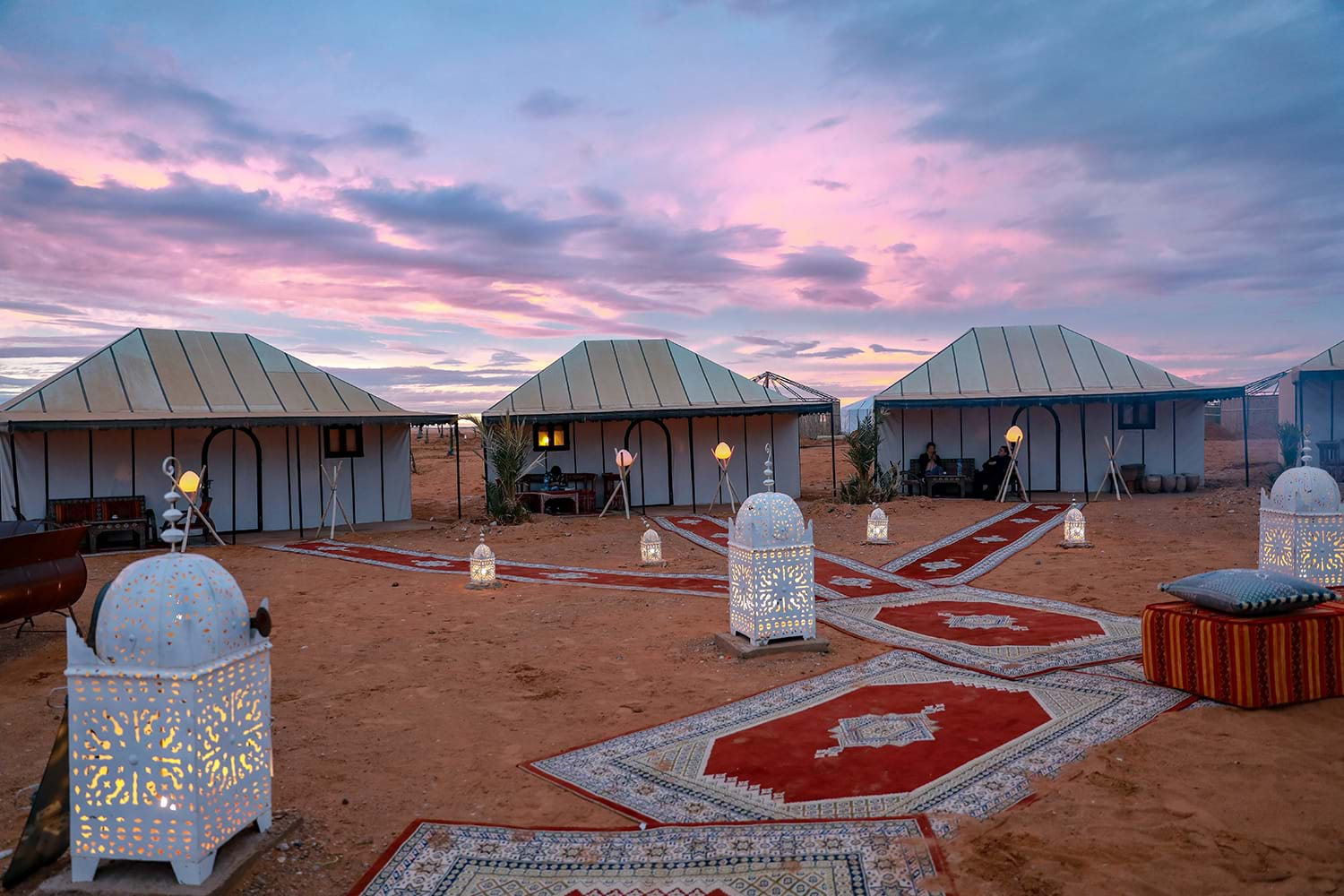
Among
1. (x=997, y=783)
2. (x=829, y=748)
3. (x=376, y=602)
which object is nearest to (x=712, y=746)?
(x=829, y=748)

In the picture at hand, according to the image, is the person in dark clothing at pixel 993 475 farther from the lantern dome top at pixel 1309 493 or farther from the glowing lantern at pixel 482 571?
the glowing lantern at pixel 482 571

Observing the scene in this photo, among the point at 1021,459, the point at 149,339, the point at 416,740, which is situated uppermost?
the point at 149,339

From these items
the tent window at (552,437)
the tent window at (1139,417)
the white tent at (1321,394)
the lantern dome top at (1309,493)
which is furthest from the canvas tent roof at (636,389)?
the lantern dome top at (1309,493)

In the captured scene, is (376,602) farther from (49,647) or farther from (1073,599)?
(1073,599)

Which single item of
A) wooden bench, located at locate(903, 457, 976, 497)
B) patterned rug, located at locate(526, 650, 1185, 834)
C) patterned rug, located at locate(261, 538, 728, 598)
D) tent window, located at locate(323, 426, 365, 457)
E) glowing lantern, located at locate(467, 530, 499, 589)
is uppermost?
tent window, located at locate(323, 426, 365, 457)

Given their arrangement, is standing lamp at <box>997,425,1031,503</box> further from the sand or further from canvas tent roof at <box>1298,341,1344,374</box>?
canvas tent roof at <box>1298,341,1344,374</box>

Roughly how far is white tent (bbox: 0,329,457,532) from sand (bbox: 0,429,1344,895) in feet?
17.1

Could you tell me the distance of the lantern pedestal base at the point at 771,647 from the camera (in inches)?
280

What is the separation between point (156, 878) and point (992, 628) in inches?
273

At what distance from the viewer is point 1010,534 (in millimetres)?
14461

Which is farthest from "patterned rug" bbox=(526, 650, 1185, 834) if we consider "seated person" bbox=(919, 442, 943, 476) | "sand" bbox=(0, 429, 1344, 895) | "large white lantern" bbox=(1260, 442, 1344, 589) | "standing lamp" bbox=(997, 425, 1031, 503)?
"seated person" bbox=(919, 442, 943, 476)

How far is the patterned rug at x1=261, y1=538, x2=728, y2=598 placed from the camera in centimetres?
1090

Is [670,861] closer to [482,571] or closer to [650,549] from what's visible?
[482,571]

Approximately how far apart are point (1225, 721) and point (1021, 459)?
16.8m
